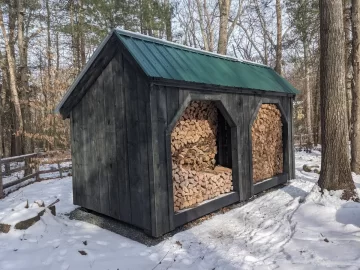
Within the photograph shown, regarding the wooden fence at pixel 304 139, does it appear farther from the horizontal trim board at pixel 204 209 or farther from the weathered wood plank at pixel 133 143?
the weathered wood plank at pixel 133 143

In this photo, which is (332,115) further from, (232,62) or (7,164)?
(7,164)

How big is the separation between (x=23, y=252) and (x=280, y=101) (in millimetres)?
6118

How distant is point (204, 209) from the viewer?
4.97 m

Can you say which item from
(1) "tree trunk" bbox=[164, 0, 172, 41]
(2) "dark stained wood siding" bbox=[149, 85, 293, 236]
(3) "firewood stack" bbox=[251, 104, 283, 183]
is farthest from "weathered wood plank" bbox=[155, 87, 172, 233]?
(1) "tree trunk" bbox=[164, 0, 172, 41]

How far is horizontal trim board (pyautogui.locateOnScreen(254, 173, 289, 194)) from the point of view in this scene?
20.4ft

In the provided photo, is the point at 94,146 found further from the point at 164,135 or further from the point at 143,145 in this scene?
the point at 164,135

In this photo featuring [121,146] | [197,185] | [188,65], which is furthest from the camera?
[197,185]

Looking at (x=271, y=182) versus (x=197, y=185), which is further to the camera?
(x=271, y=182)

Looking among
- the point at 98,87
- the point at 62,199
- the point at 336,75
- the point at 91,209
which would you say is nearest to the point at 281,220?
the point at 336,75

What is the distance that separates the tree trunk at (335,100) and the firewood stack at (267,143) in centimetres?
157

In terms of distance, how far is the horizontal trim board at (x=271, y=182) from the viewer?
6231mm

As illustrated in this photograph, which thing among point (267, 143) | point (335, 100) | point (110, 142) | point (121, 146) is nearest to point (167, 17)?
point (267, 143)

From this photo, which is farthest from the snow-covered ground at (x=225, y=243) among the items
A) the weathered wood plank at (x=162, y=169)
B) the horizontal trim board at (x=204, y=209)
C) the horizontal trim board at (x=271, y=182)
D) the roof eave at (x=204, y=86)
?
the roof eave at (x=204, y=86)

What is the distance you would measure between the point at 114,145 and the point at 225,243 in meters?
2.26
